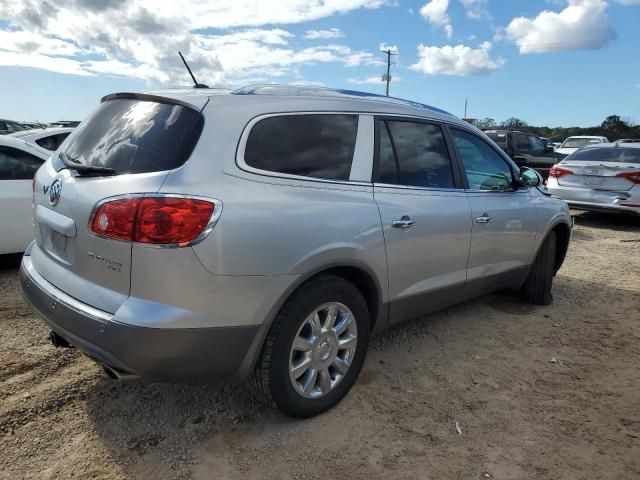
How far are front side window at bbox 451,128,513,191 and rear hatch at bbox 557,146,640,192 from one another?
5.74 m

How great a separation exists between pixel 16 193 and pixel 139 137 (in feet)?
11.4

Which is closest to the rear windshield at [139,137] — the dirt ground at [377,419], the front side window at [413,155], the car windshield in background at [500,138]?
the front side window at [413,155]

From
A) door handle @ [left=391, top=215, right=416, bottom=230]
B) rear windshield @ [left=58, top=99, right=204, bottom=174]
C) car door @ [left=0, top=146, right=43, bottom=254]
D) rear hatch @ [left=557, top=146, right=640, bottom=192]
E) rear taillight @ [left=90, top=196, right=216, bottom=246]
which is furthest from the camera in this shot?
rear hatch @ [left=557, top=146, right=640, bottom=192]

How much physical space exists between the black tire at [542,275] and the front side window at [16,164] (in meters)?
5.04

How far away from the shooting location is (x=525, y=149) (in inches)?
632

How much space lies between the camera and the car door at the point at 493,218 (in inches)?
152

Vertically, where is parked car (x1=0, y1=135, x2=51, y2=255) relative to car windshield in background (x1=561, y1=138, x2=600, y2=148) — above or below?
below

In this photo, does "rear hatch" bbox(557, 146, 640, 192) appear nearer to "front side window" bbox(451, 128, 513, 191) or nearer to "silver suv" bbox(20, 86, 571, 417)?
"front side window" bbox(451, 128, 513, 191)

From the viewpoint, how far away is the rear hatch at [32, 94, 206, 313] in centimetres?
229

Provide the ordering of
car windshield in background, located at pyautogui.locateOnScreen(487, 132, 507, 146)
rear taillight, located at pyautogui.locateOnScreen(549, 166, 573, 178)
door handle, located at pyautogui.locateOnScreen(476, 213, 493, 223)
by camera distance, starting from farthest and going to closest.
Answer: car windshield in background, located at pyautogui.locateOnScreen(487, 132, 507, 146), rear taillight, located at pyautogui.locateOnScreen(549, 166, 573, 178), door handle, located at pyautogui.locateOnScreen(476, 213, 493, 223)

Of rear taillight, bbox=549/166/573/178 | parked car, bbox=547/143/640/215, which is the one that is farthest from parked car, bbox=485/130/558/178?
parked car, bbox=547/143/640/215

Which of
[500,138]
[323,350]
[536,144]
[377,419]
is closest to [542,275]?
[377,419]

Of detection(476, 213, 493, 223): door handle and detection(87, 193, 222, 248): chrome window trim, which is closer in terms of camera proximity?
detection(87, 193, 222, 248): chrome window trim

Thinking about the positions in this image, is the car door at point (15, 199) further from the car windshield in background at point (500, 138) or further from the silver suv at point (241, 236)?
the car windshield in background at point (500, 138)
